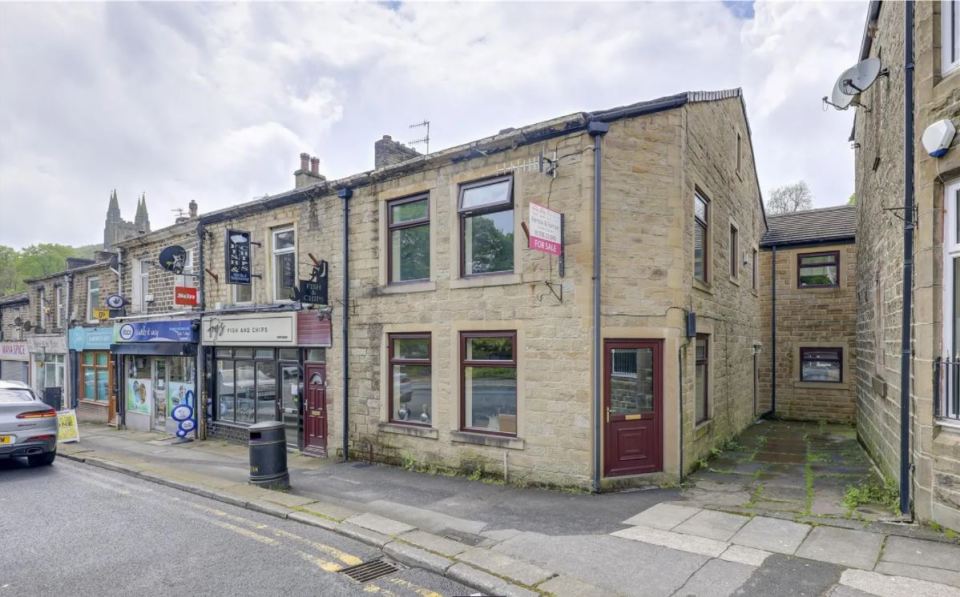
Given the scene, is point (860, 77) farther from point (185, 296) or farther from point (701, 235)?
point (185, 296)

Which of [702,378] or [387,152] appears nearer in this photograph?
[702,378]

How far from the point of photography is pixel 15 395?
40.1ft

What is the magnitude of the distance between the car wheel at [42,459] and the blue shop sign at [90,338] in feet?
24.0

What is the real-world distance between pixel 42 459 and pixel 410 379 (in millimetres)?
8645

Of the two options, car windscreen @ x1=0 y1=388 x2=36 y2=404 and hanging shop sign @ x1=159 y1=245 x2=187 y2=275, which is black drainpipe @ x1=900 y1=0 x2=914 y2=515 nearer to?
hanging shop sign @ x1=159 y1=245 x2=187 y2=275

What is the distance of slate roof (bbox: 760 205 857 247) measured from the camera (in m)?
17.0

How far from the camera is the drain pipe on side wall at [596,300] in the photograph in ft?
28.1

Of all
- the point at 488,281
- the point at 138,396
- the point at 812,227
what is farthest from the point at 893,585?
the point at 138,396

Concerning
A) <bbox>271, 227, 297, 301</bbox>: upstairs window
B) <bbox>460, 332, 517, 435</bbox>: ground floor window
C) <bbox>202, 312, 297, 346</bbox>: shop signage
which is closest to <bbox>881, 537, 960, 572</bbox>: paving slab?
<bbox>460, 332, 517, 435</bbox>: ground floor window

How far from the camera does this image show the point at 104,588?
5539 mm

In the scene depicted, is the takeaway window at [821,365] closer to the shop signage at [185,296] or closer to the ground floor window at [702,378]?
the ground floor window at [702,378]

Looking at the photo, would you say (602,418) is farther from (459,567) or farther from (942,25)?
(942,25)

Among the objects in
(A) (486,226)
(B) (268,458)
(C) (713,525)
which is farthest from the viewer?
(A) (486,226)

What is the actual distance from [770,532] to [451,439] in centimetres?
541
